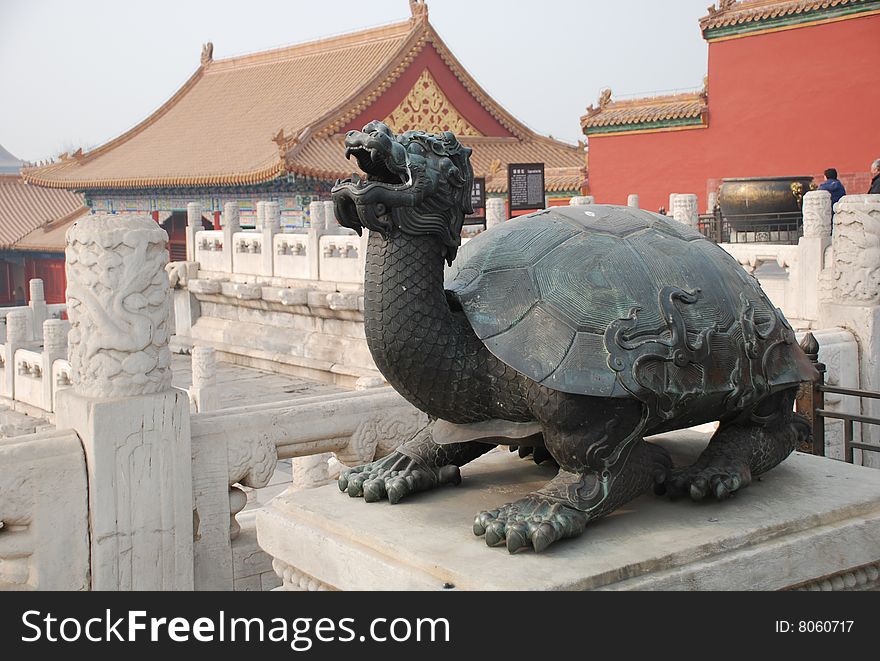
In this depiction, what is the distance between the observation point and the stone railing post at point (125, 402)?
3.20m

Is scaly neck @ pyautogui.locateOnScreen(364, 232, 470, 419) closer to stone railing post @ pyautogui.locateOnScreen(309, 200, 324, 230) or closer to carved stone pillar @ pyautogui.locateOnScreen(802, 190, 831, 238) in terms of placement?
carved stone pillar @ pyautogui.locateOnScreen(802, 190, 831, 238)

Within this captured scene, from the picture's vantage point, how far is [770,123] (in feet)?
51.5

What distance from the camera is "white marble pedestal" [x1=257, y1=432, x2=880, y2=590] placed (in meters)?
2.30

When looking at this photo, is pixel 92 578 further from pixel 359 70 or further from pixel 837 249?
pixel 359 70

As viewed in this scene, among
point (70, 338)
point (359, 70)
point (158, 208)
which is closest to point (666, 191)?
point (359, 70)

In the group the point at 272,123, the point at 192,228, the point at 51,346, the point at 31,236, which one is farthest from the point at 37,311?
the point at 31,236

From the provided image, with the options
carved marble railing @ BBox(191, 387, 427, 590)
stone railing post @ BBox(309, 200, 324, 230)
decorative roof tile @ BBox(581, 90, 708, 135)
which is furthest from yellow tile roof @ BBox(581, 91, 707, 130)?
carved marble railing @ BBox(191, 387, 427, 590)

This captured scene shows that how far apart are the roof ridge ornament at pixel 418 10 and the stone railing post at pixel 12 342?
1397 centimetres

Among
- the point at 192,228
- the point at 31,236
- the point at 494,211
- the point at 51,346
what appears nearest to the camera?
the point at 51,346

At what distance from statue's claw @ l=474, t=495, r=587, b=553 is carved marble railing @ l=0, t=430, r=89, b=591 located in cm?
141

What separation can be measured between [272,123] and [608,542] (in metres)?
20.3

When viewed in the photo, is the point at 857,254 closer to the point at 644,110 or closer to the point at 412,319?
the point at 412,319
